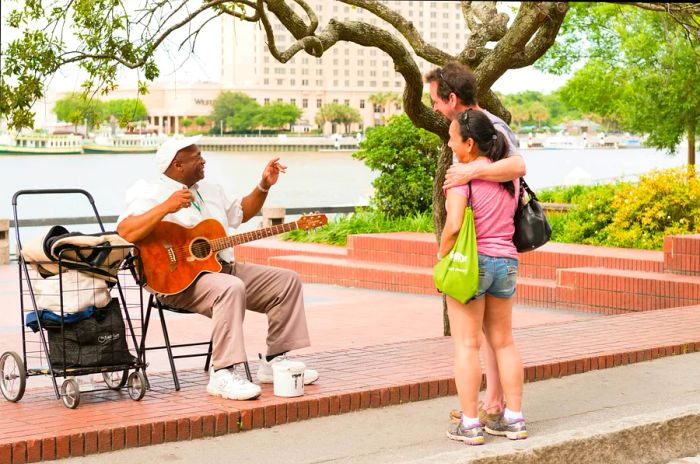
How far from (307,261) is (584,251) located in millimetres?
4126

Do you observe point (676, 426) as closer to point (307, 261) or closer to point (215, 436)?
point (215, 436)

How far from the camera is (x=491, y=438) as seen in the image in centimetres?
660

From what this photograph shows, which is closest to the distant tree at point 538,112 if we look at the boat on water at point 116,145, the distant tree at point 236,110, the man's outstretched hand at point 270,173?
the distant tree at point 236,110

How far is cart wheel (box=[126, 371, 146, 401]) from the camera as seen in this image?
694 centimetres

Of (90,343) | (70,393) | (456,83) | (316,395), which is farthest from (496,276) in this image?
(70,393)

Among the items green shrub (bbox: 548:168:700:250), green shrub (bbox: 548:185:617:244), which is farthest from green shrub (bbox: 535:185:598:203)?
green shrub (bbox: 548:168:700:250)

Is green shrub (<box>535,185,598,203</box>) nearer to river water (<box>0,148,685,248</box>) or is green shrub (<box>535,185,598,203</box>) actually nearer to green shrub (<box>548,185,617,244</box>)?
green shrub (<box>548,185,617,244</box>)

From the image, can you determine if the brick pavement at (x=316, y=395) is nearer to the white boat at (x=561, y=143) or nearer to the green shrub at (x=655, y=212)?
the green shrub at (x=655, y=212)

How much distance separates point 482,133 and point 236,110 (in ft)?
572

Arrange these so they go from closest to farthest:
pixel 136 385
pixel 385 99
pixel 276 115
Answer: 1. pixel 136 385
2. pixel 276 115
3. pixel 385 99

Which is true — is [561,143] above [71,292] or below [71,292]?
below

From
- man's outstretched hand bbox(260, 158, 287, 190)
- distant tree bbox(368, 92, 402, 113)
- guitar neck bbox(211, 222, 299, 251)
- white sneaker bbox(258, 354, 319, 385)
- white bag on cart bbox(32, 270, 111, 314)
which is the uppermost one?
distant tree bbox(368, 92, 402, 113)

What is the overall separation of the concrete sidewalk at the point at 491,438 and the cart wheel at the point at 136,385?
611 mm

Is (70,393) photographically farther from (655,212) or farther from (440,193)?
(655,212)
